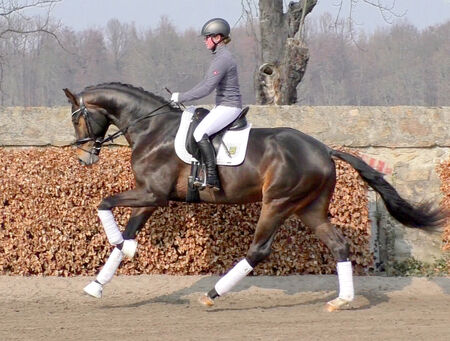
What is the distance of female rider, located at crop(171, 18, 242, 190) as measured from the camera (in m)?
7.75

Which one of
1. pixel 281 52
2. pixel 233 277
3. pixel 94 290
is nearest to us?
pixel 233 277

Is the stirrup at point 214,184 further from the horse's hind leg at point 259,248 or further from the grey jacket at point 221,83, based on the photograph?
the grey jacket at point 221,83

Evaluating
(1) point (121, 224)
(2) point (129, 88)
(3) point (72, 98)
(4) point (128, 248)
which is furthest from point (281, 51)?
(4) point (128, 248)

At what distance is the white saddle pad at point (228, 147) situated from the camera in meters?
7.82

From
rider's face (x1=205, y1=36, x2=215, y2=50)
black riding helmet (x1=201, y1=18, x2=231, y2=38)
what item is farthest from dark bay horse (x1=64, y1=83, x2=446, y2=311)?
black riding helmet (x1=201, y1=18, x2=231, y2=38)

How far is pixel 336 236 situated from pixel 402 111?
10.1ft

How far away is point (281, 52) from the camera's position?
13516mm

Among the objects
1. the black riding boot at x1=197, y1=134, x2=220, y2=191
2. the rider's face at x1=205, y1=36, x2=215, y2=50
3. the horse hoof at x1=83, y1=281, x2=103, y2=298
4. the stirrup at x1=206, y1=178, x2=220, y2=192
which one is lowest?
the horse hoof at x1=83, y1=281, x2=103, y2=298

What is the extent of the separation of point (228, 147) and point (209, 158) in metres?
0.24

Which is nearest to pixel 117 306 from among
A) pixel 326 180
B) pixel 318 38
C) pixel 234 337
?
pixel 234 337

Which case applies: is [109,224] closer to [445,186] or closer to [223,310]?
[223,310]

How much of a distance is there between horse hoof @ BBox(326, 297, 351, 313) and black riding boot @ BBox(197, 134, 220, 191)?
5.05ft

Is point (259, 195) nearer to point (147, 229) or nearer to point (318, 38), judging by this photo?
point (147, 229)

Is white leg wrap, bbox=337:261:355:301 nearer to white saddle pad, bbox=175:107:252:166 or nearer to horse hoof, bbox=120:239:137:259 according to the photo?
white saddle pad, bbox=175:107:252:166
